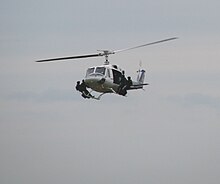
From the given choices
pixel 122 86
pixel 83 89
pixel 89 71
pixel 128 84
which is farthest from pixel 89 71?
pixel 128 84

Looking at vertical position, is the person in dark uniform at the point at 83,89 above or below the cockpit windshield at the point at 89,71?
below

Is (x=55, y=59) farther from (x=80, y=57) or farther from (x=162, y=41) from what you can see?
(x=162, y=41)

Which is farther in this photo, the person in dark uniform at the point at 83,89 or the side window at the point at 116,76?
the side window at the point at 116,76

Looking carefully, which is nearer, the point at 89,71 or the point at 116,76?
the point at 89,71

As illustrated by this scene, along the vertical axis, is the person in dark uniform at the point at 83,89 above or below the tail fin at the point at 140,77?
below

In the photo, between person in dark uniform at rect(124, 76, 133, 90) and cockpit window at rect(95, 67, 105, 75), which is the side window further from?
cockpit window at rect(95, 67, 105, 75)

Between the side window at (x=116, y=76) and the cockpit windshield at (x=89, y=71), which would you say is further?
the side window at (x=116, y=76)

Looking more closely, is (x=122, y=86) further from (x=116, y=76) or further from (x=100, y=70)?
(x=100, y=70)

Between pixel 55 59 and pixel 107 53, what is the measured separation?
4585mm

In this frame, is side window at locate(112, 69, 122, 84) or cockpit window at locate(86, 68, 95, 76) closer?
cockpit window at locate(86, 68, 95, 76)

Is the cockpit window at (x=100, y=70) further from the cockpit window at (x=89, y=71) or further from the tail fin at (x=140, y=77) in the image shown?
the tail fin at (x=140, y=77)

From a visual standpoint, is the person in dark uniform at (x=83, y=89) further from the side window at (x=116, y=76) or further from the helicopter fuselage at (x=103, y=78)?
the side window at (x=116, y=76)

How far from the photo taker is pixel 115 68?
41.9m

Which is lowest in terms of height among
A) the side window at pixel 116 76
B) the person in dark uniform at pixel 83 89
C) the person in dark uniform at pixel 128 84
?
the person in dark uniform at pixel 83 89
